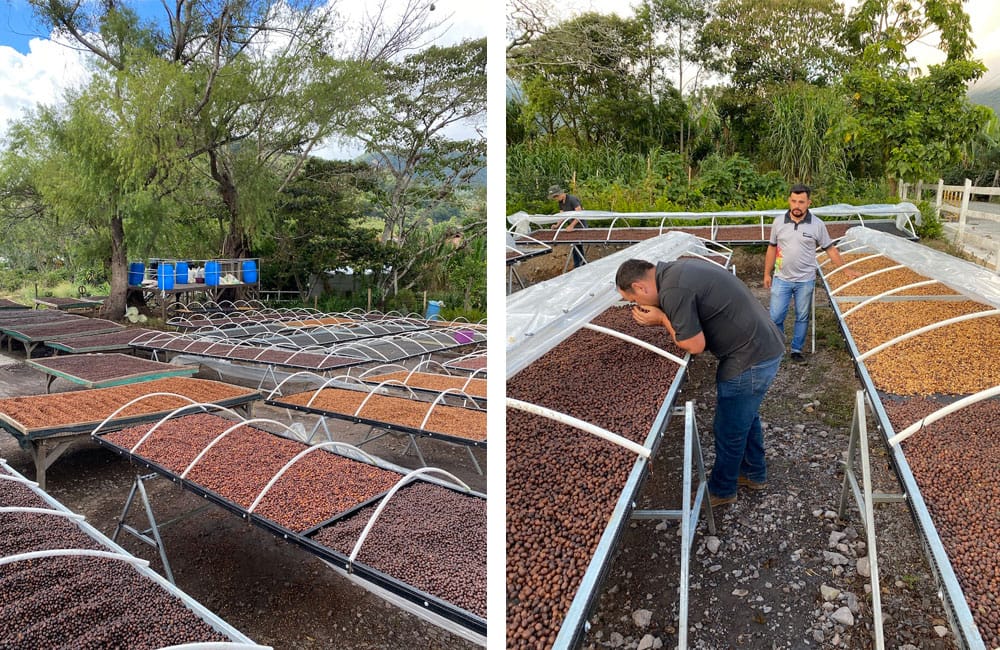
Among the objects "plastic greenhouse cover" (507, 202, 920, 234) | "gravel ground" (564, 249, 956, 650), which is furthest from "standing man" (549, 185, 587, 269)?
"gravel ground" (564, 249, 956, 650)

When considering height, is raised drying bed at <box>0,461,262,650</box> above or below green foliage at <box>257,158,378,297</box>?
below

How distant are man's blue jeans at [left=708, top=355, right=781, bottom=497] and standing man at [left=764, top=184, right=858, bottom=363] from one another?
1.22 m

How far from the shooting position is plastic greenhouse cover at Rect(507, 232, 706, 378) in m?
1.39

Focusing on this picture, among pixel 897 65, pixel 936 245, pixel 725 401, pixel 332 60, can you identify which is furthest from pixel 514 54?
pixel 897 65

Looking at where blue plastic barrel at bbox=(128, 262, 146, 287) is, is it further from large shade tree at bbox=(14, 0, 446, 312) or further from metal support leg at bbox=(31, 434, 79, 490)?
metal support leg at bbox=(31, 434, 79, 490)

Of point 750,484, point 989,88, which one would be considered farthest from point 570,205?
point 989,88

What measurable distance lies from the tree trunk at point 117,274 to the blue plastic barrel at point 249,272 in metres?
0.83

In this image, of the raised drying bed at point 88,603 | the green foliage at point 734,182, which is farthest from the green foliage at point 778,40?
the raised drying bed at point 88,603

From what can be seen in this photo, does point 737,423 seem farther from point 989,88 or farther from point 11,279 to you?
point 989,88

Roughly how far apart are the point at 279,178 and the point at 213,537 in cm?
369

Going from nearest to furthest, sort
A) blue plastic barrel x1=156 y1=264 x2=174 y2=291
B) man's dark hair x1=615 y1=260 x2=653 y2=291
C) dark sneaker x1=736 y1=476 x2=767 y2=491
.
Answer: man's dark hair x1=615 y1=260 x2=653 y2=291, dark sneaker x1=736 y1=476 x2=767 y2=491, blue plastic barrel x1=156 y1=264 x2=174 y2=291

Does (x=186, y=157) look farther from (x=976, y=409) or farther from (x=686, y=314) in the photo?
(x=976, y=409)

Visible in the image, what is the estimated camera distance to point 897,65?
6.18 m

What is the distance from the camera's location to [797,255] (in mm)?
3061
